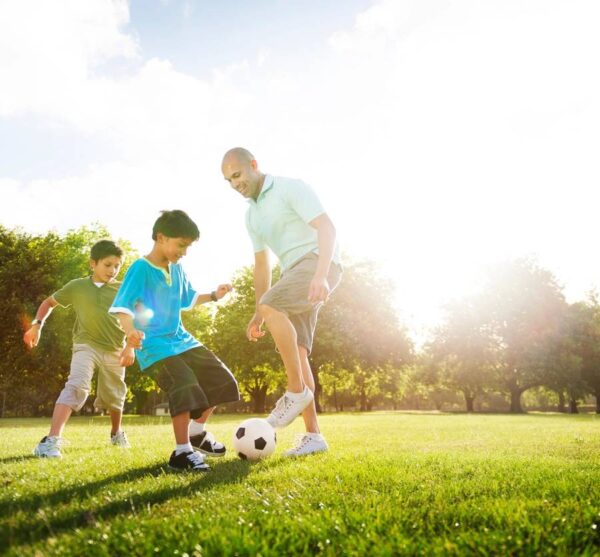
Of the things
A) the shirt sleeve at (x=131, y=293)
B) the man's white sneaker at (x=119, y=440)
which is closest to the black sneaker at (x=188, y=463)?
the shirt sleeve at (x=131, y=293)

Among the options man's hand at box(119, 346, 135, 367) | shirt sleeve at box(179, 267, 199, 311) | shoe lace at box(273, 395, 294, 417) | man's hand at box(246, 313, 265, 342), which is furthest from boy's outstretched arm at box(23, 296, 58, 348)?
shoe lace at box(273, 395, 294, 417)

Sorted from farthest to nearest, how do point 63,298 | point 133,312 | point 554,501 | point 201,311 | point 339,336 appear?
point 201,311 → point 339,336 → point 63,298 → point 133,312 → point 554,501

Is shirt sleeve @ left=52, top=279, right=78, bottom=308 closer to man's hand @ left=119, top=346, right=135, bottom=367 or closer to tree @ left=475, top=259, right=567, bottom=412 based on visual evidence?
man's hand @ left=119, top=346, right=135, bottom=367

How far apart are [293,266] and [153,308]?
4.95 ft

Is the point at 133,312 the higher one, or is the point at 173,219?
the point at 173,219

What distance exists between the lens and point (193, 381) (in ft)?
15.6

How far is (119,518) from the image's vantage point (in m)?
2.59

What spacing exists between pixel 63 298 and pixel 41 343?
1038 inches

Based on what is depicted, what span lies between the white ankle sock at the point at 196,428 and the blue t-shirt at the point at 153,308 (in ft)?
2.85

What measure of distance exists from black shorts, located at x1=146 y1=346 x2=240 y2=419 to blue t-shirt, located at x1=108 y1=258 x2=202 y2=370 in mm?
107

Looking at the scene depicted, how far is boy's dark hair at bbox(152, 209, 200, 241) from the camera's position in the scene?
510 cm

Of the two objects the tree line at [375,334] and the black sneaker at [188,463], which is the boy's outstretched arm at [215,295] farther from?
the tree line at [375,334]

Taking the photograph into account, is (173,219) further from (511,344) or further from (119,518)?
→ (511,344)

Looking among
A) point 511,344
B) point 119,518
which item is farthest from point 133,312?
point 511,344
